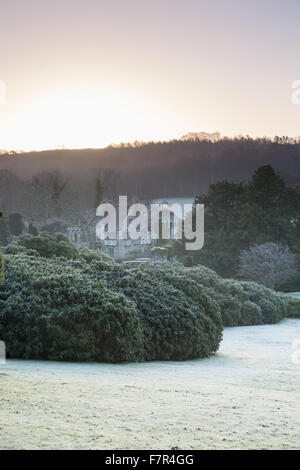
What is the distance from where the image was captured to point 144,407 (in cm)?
702

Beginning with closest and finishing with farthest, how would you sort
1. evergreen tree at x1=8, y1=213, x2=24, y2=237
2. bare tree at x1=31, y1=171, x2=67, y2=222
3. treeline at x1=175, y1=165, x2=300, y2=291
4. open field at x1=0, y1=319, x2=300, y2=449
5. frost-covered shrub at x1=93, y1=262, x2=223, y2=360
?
open field at x1=0, y1=319, x2=300, y2=449, frost-covered shrub at x1=93, y1=262, x2=223, y2=360, treeline at x1=175, y1=165, x2=300, y2=291, evergreen tree at x1=8, y1=213, x2=24, y2=237, bare tree at x1=31, y1=171, x2=67, y2=222

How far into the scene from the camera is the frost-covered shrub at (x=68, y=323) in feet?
36.2

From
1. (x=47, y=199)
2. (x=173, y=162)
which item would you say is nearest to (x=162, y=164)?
(x=173, y=162)

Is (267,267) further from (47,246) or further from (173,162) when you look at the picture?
(173,162)

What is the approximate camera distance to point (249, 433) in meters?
6.12

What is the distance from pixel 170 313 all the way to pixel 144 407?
6.22 meters

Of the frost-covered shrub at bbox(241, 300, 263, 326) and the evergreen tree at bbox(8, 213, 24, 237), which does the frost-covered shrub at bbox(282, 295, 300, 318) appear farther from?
the evergreen tree at bbox(8, 213, 24, 237)

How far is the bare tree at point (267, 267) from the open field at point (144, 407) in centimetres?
2765

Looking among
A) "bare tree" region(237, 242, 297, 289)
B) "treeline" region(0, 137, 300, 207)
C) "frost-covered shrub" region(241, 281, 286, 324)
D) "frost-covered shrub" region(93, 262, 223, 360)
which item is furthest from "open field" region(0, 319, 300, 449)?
"treeline" region(0, 137, 300, 207)

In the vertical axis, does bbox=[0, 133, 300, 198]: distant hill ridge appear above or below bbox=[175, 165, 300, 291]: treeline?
above

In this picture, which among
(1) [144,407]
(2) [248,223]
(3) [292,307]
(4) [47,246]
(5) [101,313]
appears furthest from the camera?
(2) [248,223]

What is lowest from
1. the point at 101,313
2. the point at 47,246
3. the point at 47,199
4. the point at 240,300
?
the point at 240,300

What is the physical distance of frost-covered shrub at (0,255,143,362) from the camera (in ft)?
36.2

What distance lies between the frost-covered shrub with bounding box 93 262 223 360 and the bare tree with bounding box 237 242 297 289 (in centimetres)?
2420
